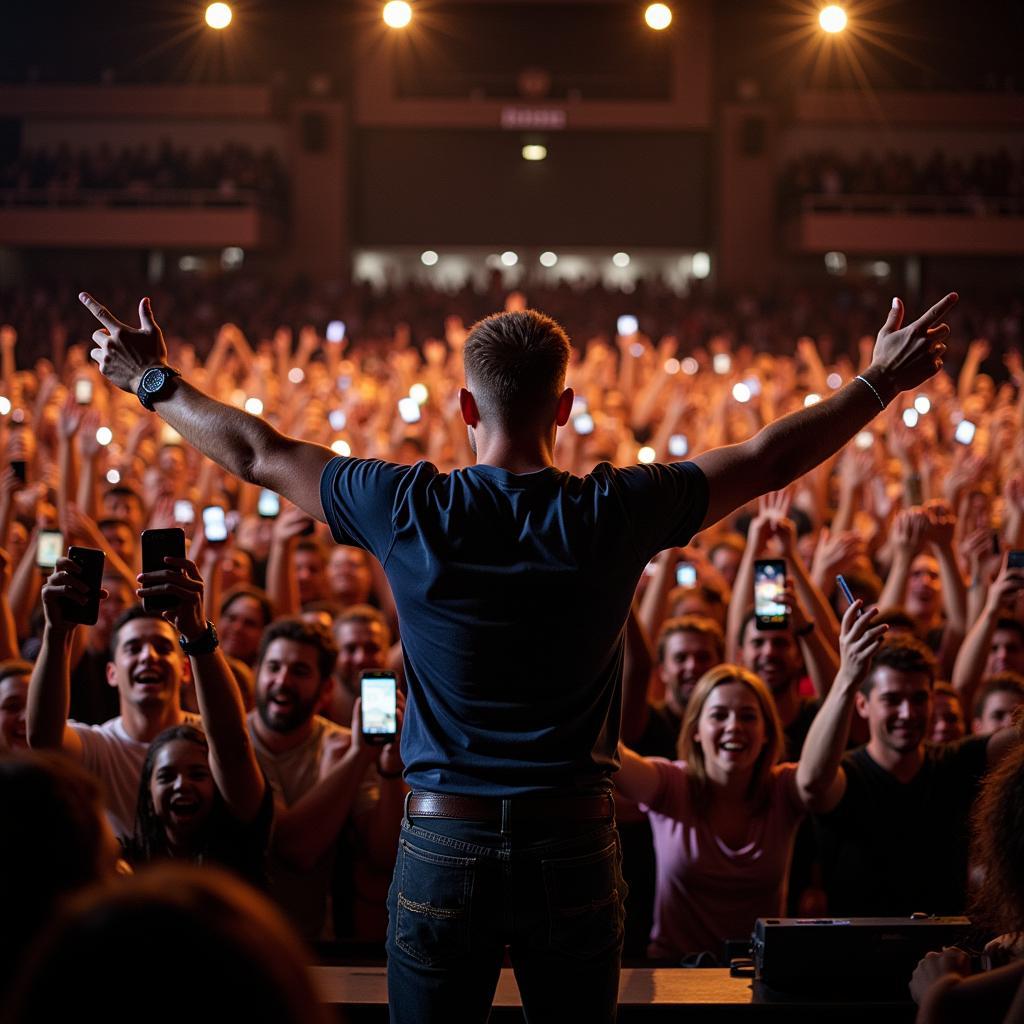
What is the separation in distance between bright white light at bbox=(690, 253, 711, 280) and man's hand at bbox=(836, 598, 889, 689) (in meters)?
19.9

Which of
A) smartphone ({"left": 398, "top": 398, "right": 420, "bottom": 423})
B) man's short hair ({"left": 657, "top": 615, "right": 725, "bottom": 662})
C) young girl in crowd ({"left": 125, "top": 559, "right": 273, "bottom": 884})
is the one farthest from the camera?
smartphone ({"left": 398, "top": 398, "right": 420, "bottom": 423})

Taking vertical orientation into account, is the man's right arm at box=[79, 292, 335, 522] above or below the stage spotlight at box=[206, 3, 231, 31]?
below

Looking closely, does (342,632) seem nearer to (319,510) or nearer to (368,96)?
(319,510)

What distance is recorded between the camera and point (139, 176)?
814 inches

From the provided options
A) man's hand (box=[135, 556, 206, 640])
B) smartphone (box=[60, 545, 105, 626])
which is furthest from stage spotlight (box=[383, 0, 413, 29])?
man's hand (box=[135, 556, 206, 640])

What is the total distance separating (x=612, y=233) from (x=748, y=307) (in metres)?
4.54

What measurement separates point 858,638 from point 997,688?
123 centimetres

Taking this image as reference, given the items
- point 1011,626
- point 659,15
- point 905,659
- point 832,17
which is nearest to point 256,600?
point 905,659

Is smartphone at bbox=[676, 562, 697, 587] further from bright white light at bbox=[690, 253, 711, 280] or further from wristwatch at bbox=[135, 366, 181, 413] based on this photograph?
bright white light at bbox=[690, 253, 711, 280]

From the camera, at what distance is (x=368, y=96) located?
2117cm

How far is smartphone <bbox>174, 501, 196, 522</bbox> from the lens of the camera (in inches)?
205

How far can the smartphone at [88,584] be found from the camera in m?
2.37

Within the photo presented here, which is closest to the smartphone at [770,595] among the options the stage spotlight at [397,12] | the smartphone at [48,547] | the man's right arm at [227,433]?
the man's right arm at [227,433]

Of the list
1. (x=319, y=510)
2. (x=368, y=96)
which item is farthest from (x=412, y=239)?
(x=319, y=510)
